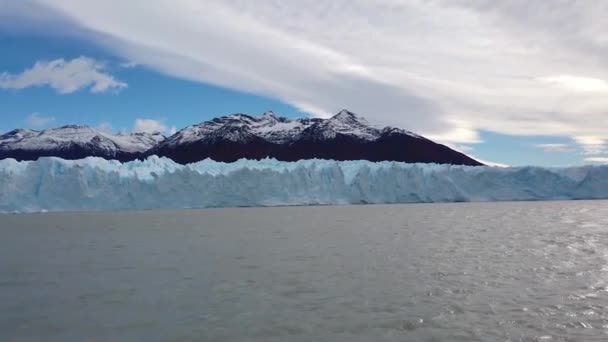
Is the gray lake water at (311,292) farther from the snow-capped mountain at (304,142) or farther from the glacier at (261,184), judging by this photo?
the snow-capped mountain at (304,142)

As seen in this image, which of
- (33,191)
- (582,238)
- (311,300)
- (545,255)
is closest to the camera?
(311,300)

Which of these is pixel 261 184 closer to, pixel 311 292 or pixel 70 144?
pixel 311 292

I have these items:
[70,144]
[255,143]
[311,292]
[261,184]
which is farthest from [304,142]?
[311,292]

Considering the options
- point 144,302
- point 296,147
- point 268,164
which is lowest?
point 144,302

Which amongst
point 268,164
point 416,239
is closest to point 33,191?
point 268,164

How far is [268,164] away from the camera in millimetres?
59688

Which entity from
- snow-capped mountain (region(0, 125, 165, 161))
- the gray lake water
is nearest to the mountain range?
snow-capped mountain (region(0, 125, 165, 161))

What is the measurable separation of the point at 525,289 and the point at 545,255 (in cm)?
555

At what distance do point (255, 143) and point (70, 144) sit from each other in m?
58.6

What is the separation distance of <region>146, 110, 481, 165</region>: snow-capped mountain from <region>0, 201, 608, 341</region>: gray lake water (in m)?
99.7

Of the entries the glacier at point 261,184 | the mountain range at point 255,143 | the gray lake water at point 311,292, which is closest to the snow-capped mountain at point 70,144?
the mountain range at point 255,143

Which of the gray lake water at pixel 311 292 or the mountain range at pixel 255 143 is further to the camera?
the mountain range at pixel 255 143

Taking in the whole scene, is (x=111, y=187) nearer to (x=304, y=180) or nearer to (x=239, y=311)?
(x=304, y=180)

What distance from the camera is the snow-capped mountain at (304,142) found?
119m
